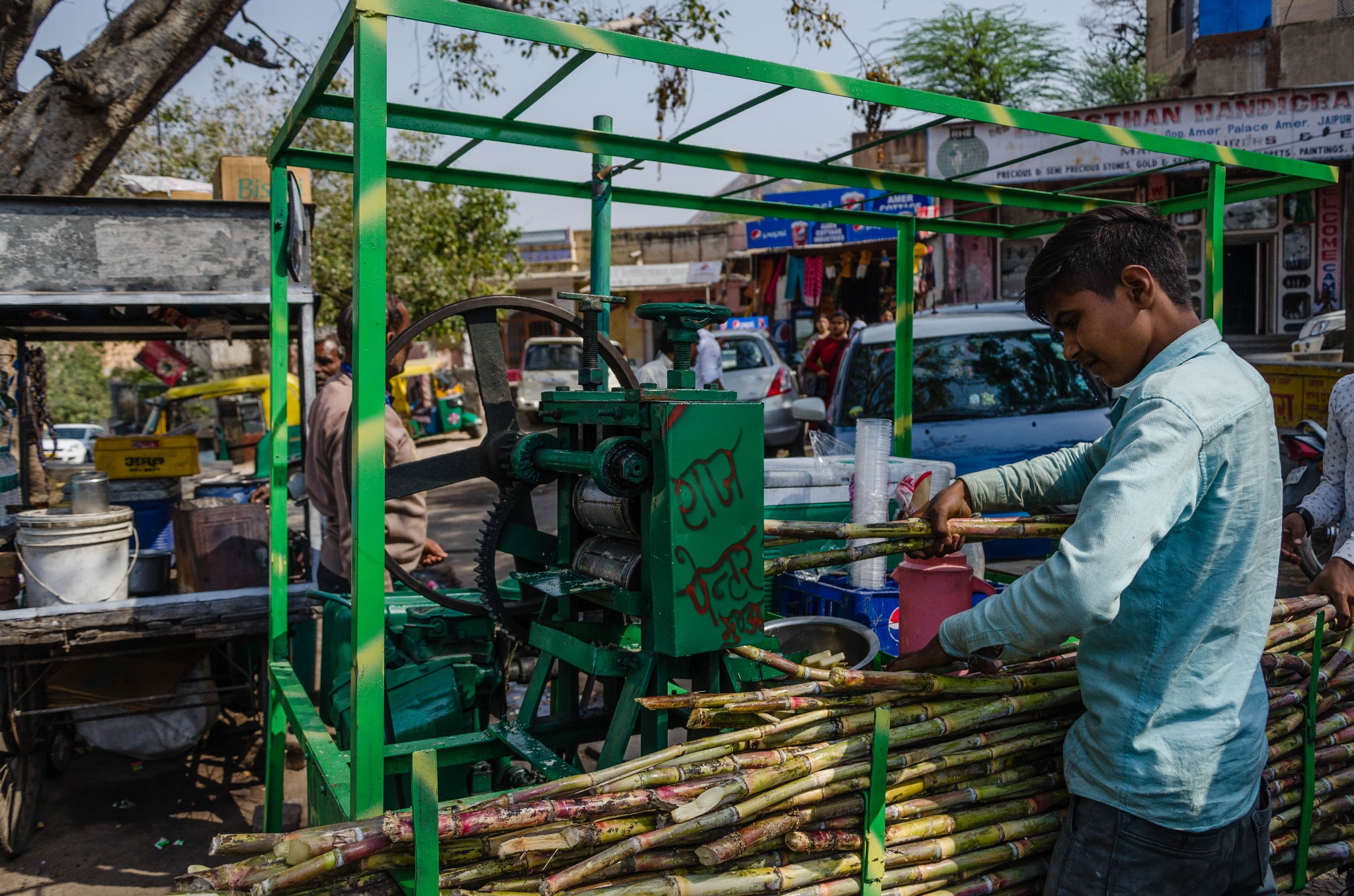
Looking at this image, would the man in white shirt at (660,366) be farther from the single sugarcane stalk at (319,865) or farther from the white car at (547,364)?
the white car at (547,364)

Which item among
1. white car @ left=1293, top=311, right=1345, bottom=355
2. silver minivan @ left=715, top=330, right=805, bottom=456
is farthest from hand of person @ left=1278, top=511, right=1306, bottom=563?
white car @ left=1293, top=311, right=1345, bottom=355

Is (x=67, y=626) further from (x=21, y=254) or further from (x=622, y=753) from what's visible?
(x=622, y=753)

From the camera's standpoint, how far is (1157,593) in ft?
5.66

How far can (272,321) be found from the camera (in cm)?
375

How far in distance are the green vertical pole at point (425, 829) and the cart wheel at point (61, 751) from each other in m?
4.31

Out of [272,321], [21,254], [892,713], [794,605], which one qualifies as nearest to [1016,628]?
[892,713]

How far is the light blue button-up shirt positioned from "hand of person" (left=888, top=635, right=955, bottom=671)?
103 millimetres

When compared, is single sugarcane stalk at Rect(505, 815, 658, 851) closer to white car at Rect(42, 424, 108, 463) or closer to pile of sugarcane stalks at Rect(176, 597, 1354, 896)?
pile of sugarcane stalks at Rect(176, 597, 1354, 896)

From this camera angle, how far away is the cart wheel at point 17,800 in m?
4.23

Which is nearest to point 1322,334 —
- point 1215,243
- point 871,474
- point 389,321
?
point 1215,243

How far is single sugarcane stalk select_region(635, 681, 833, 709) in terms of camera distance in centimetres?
190

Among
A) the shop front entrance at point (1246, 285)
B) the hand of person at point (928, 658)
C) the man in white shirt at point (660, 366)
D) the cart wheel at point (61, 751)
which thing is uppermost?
the shop front entrance at point (1246, 285)

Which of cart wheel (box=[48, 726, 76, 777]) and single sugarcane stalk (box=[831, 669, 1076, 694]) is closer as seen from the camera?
single sugarcane stalk (box=[831, 669, 1076, 694])

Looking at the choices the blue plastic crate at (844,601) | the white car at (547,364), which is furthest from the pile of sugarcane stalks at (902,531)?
the white car at (547,364)
